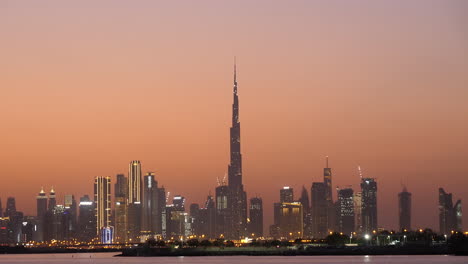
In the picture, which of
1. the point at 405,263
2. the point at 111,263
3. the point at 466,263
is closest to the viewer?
the point at 466,263

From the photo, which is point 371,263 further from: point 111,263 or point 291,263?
point 111,263

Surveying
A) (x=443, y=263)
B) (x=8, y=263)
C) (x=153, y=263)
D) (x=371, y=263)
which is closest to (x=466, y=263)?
(x=443, y=263)

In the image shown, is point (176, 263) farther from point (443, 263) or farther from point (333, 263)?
point (443, 263)

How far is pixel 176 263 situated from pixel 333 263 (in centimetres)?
3206

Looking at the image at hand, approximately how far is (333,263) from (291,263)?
892 centimetres

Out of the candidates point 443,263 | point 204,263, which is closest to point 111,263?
point 204,263

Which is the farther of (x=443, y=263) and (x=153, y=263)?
(x=153, y=263)

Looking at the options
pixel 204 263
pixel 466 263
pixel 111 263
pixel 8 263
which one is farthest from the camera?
pixel 8 263

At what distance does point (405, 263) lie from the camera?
520 ft

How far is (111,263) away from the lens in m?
185

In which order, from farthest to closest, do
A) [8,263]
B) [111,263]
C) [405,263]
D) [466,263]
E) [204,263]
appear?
[8,263]
[111,263]
[204,263]
[405,263]
[466,263]

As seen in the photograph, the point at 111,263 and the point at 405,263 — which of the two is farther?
the point at 111,263

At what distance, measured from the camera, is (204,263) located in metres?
173

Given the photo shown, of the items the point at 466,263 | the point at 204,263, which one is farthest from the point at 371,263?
the point at 204,263
